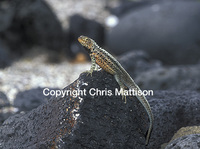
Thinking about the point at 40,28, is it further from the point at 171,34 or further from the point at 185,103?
the point at 185,103

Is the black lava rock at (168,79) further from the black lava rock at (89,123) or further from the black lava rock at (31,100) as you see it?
the black lava rock at (89,123)

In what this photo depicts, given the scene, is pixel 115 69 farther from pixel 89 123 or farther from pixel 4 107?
pixel 4 107

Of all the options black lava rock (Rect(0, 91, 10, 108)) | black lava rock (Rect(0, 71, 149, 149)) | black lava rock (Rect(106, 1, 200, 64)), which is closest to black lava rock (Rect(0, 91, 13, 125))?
black lava rock (Rect(0, 91, 10, 108))

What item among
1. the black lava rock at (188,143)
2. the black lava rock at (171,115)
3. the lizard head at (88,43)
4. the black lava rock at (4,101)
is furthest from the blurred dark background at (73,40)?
the black lava rock at (188,143)

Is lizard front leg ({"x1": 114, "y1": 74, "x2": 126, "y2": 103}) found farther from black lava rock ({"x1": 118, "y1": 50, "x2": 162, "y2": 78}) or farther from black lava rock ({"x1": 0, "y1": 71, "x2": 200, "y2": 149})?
black lava rock ({"x1": 118, "y1": 50, "x2": 162, "y2": 78})

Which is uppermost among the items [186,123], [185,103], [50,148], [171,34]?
[171,34]

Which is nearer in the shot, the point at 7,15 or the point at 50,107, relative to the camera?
the point at 50,107

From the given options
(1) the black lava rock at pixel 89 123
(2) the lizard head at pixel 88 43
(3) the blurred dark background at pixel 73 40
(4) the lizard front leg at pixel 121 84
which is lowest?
(1) the black lava rock at pixel 89 123

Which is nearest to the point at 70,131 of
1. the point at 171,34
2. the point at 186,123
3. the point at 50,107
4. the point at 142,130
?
the point at 50,107

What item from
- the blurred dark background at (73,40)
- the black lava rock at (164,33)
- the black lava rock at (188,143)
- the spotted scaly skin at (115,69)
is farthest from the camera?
the black lava rock at (164,33)
